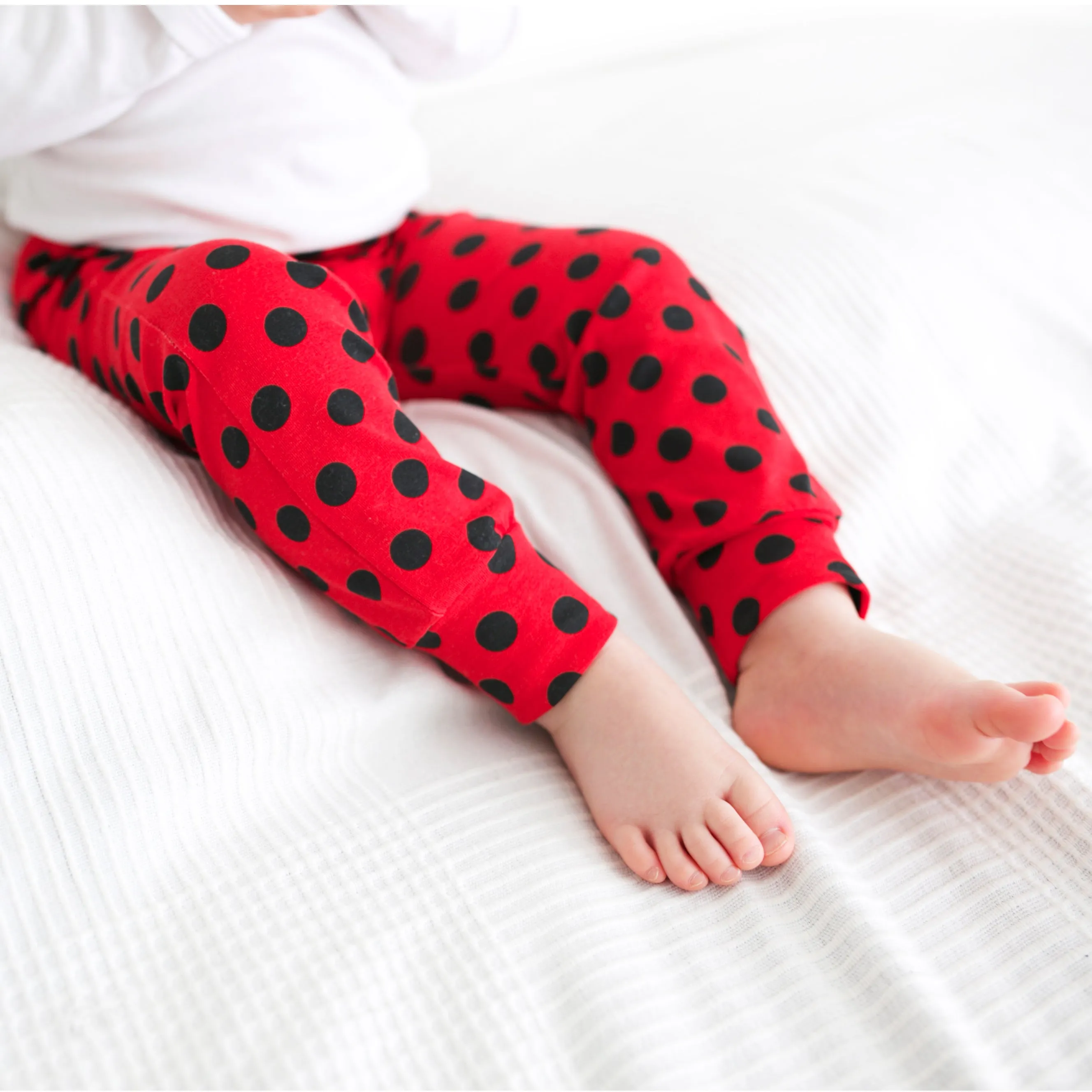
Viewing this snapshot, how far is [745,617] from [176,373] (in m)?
0.40

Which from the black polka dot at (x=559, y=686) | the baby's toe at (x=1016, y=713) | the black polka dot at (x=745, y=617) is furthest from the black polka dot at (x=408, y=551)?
the baby's toe at (x=1016, y=713)

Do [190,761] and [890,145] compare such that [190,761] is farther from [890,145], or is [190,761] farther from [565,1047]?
[890,145]

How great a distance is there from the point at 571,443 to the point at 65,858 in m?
0.45

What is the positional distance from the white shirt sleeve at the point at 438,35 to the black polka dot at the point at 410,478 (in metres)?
0.51

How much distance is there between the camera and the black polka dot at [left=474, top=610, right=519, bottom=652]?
57 centimetres

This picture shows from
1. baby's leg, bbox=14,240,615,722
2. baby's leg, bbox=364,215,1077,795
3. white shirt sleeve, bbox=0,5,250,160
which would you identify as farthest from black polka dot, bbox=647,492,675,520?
white shirt sleeve, bbox=0,5,250,160

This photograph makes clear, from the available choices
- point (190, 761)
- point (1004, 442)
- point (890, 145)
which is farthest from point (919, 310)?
point (190, 761)

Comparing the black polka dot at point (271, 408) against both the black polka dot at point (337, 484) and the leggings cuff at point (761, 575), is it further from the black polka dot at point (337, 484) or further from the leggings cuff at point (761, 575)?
the leggings cuff at point (761, 575)

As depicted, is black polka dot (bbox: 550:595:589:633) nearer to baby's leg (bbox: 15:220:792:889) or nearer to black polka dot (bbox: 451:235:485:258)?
baby's leg (bbox: 15:220:792:889)

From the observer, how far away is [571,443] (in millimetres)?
756

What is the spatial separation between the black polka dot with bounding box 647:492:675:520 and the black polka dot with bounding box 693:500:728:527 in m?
0.02

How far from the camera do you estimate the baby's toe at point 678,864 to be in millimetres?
503

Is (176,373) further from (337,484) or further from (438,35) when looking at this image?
(438,35)

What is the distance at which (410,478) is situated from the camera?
567 mm
